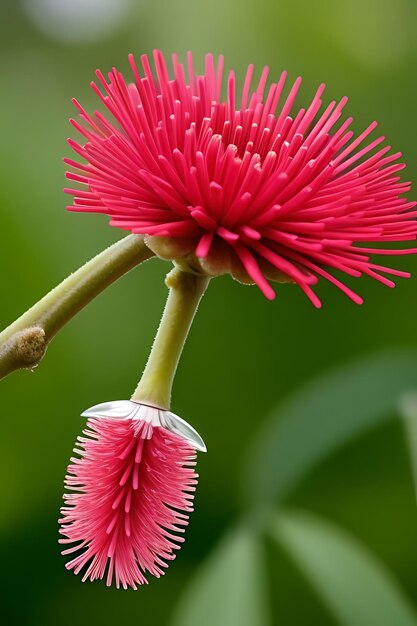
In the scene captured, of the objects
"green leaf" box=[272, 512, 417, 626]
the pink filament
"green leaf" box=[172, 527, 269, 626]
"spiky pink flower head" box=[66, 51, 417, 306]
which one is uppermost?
"spiky pink flower head" box=[66, 51, 417, 306]

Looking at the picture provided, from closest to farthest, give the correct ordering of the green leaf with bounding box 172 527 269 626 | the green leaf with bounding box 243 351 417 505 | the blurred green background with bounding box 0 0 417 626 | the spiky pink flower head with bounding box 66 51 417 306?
the spiky pink flower head with bounding box 66 51 417 306
the green leaf with bounding box 172 527 269 626
the green leaf with bounding box 243 351 417 505
the blurred green background with bounding box 0 0 417 626

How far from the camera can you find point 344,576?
58cm

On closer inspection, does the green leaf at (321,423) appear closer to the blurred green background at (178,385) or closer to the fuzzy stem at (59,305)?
the blurred green background at (178,385)

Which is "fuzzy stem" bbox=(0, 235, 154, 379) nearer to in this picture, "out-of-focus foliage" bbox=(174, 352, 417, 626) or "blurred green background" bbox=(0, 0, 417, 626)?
"out-of-focus foliage" bbox=(174, 352, 417, 626)

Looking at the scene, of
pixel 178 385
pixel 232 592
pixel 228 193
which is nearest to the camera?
pixel 228 193

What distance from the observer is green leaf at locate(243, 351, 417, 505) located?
0.64 metres

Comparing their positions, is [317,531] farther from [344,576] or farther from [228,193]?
[228,193]

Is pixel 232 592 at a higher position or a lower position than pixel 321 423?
lower

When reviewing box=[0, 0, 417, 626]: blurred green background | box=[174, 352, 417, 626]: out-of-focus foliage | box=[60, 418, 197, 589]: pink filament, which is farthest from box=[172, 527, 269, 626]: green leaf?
box=[60, 418, 197, 589]: pink filament

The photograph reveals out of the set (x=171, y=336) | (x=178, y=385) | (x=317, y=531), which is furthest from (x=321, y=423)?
(x=171, y=336)

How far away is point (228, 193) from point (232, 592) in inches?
16.4

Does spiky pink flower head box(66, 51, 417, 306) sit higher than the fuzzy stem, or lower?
higher

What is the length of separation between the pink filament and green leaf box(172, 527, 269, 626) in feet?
1.05

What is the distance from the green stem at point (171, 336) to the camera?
0.23 m
